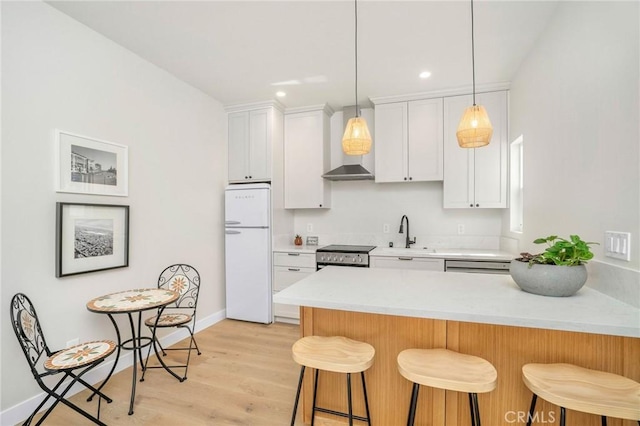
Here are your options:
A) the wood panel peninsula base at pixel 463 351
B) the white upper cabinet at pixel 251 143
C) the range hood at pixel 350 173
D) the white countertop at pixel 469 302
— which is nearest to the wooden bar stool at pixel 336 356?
the wood panel peninsula base at pixel 463 351

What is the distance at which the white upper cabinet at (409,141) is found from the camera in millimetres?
3578

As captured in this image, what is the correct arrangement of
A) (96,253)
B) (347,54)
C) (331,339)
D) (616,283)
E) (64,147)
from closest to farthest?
(616,283), (331,339), (64,147), (96,253), (347,54)

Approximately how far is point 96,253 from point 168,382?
1.18m

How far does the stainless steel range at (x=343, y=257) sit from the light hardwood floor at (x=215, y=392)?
3.33 ft

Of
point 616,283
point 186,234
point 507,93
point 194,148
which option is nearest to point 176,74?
point 194,148

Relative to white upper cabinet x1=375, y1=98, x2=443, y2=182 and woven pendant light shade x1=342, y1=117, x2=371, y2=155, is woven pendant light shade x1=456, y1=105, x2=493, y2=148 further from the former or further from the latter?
white upper cabinet x1=375, y1=98, x2=443, y2=182

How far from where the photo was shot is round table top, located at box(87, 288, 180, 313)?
207cm

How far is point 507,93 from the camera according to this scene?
10.9 feet

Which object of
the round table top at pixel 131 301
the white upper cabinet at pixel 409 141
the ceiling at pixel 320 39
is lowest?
the round table top at pixel 131 301

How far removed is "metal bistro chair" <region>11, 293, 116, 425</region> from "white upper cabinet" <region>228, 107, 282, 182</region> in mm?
2430

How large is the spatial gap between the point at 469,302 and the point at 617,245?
778mm

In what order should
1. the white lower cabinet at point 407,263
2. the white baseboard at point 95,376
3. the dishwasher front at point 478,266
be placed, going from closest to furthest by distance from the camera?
the white baseboard at point 95,376
the dishwasher front at point 478,266
the white lower cabinet at point 407,263

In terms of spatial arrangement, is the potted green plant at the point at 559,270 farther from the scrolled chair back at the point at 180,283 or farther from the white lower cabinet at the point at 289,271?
the scrolled chair back at the point at 180,283

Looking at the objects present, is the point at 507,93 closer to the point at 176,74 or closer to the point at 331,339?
the point at 331,339
